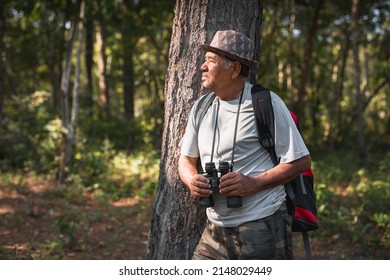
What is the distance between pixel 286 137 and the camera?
118 inches

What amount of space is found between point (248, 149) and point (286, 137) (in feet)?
0.81

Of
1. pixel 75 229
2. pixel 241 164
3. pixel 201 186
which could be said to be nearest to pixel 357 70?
pixel 75 229

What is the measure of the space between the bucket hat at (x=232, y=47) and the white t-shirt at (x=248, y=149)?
0.59ft

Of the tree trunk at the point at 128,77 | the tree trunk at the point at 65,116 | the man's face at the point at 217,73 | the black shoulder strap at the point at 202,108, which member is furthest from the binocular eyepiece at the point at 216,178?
the tree trunk at the point at 128,77

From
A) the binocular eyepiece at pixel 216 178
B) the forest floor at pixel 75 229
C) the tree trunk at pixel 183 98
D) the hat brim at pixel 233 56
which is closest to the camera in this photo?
the binocular eyepiece at pixel 216 178

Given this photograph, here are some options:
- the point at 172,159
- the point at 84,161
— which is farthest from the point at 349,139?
the point at 172,159

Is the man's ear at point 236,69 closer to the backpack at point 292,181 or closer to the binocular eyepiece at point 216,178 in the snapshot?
the backpack at point 292,181

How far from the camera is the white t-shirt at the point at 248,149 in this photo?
9.84ft

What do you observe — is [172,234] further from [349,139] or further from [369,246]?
[349,139]

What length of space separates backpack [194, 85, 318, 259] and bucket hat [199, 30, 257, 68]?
0.20m

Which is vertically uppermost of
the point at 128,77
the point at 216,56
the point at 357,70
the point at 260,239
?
the point at 216,56

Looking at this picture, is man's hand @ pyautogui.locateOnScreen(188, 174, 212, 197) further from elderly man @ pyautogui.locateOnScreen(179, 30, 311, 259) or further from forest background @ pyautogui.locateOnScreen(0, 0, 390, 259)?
forest background @ pyautogui.locateOnScreen(0, 0, 390, 259)

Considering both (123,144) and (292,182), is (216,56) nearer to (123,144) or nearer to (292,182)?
(292,182)

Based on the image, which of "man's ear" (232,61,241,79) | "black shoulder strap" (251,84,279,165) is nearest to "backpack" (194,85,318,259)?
"black shoulder strap" (251,84,279,165)
